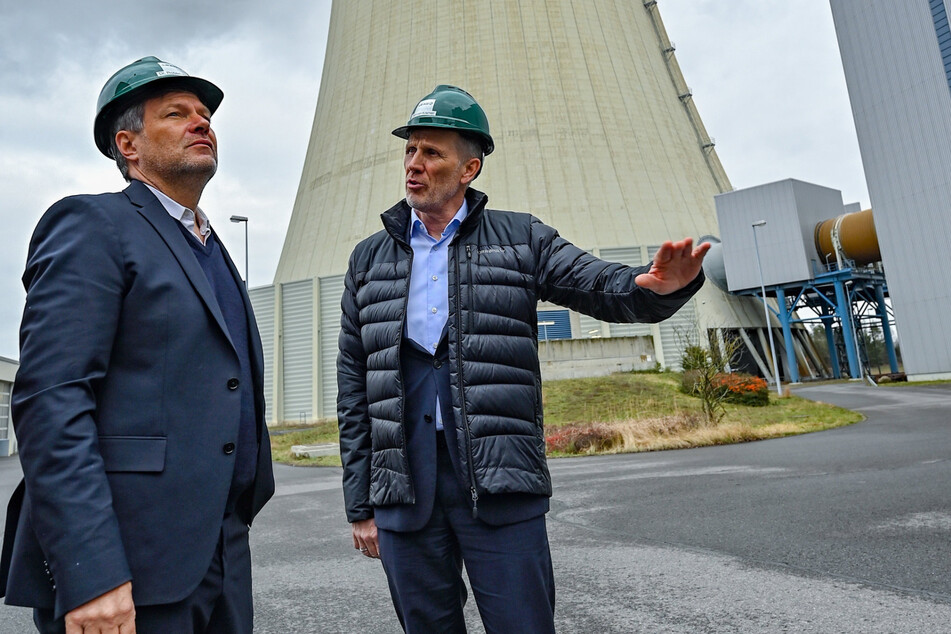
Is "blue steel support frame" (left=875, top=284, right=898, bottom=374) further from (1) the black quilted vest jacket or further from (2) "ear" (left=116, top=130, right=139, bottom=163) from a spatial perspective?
(2) "ear" (left=116, top=130, right=139, bottom=163)

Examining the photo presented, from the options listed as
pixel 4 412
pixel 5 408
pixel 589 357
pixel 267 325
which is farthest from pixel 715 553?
pixel 5 408

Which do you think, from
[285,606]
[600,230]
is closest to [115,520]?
[285,606]

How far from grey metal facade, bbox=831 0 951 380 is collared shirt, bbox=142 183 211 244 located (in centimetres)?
1915

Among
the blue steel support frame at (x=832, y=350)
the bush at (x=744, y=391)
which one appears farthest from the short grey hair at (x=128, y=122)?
the blue steel support frame at (x=832, y=350)

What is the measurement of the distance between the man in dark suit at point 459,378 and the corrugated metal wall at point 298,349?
23140mm

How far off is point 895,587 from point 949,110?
17.7 m

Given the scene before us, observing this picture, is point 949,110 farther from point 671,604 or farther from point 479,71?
point 671,604

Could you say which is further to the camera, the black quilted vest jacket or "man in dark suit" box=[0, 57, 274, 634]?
the black quilted vest jacket

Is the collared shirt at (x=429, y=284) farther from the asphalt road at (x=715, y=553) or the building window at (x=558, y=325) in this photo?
the building window at (x=558, y=325)

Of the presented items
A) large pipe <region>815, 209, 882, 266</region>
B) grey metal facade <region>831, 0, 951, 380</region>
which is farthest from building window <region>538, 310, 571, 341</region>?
large pipe <region>815, 209, 882, 266</region>

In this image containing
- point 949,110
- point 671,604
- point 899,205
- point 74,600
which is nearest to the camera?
point 74,600

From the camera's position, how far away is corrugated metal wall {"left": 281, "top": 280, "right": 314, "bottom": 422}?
24438 mm

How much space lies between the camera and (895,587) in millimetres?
2547

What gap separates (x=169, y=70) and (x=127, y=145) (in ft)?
0.62
